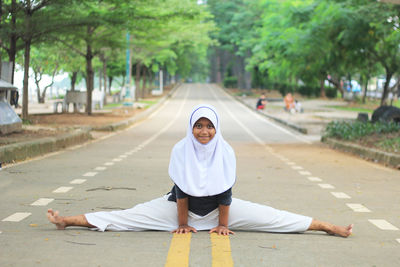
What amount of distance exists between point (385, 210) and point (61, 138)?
458 inches

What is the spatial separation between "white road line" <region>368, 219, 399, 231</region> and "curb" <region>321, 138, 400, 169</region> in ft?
23.9

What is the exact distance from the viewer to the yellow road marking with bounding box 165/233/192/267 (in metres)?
5.18

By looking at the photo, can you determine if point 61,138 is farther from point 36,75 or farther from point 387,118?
point 36,75

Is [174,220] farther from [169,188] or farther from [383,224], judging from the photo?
[169,188]

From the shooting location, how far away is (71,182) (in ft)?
35.0

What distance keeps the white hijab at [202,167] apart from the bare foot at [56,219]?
119 cm

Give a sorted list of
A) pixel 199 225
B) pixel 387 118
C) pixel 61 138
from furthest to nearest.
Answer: pixel 387 118 → pixel 61 138 → pixel 199 225

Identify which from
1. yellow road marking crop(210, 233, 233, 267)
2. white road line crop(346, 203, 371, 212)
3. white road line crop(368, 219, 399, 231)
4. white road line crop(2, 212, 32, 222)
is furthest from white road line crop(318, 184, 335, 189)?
white road line crop(2, 212, 32, 222)

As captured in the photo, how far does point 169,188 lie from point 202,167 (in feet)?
14.2

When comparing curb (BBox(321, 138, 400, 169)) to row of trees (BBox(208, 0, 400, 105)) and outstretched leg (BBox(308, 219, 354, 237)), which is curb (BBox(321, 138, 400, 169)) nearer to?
row of trees (BBox(208, 0, 400, 105))

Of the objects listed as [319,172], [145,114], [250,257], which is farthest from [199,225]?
[145,114]

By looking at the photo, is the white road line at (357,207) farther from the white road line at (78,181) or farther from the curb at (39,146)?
the curb at (39,146)

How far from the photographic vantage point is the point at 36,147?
1560 centimetres

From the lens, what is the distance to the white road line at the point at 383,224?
698 centimetres
